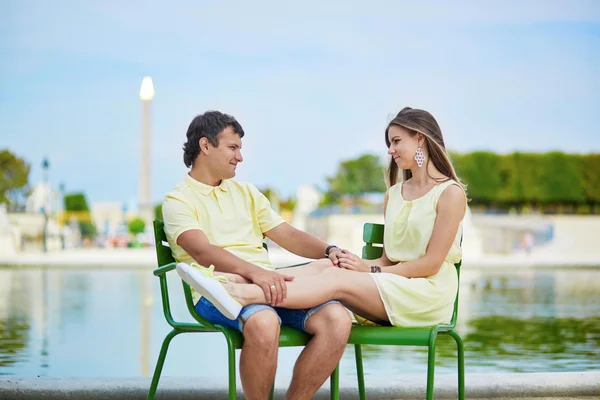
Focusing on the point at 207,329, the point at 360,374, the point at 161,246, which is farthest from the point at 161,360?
the point at 360,374

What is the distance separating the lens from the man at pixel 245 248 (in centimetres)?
276

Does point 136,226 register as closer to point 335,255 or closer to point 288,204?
point 288,204

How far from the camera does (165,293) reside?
122 inches

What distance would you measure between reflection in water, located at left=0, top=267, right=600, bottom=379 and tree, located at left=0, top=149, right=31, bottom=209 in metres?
43.9

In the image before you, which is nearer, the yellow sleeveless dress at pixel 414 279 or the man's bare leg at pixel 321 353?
the man's bare leg at pixel 321 353

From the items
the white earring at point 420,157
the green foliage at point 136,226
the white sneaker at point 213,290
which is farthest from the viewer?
the green foliage at point 136,226

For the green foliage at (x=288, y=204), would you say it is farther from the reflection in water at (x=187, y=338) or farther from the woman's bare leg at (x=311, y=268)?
the woman's bare leg at (x=311, y=268)

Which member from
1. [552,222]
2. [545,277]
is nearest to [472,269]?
[545,277]

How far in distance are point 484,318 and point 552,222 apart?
42.2m

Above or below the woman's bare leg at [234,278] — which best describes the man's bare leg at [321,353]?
below

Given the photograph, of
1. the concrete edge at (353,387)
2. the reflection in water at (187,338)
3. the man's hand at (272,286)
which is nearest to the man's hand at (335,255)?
→ the man's hand at (272,286)

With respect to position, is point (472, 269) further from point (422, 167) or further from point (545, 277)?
point (422, 167)

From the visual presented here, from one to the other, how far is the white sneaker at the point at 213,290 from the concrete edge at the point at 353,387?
2.98 feet

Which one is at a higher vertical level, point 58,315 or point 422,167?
point 422,167
